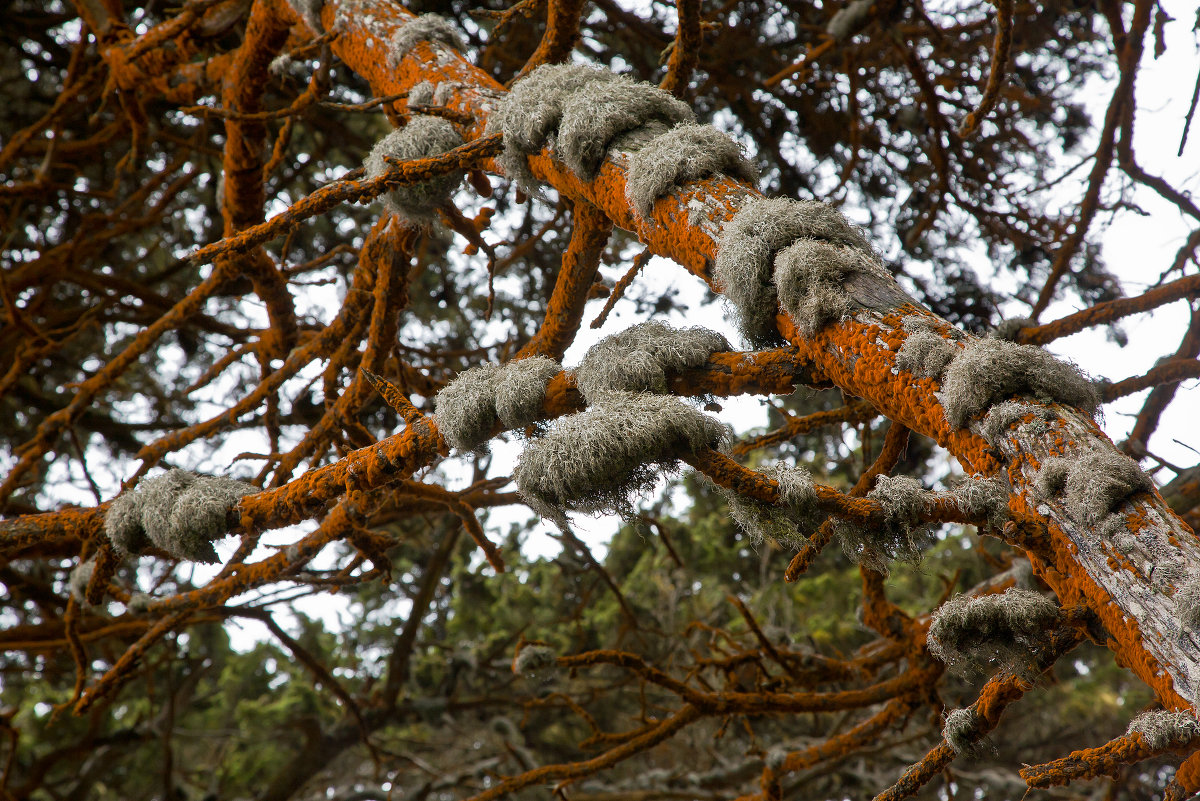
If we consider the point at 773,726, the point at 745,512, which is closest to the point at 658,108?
the point at 745,512

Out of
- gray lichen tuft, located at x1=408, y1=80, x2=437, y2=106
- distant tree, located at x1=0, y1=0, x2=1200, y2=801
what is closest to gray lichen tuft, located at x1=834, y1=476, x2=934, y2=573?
distant tree, located at x1=0, y1=0, x2=1200, y2=801

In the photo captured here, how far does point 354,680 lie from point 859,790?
3.78 m

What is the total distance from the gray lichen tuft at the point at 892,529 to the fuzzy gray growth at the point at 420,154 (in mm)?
1240

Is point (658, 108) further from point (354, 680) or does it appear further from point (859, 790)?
point (354, 680)

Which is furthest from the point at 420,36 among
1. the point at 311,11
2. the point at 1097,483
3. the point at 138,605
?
the point at 1097,483

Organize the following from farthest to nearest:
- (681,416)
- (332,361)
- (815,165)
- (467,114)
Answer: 1. (815,165)
2. (332,361)
3. (467,114)
4. (681,416)

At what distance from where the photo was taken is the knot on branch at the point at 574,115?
1.80m

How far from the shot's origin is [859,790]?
4.58 metres

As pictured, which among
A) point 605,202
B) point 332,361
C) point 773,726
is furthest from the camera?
point 773,726

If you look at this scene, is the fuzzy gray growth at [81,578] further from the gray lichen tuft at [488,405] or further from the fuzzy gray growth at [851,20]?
the fuzzy gray growth at [851,20]

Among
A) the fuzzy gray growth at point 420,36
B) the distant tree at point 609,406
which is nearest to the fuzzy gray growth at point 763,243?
the distant tree at point 609,406

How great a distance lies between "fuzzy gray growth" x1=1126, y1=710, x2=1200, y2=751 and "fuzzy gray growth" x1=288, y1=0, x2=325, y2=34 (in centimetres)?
264

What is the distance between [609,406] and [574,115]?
2.49 feet

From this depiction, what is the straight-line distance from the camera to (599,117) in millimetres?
1799
